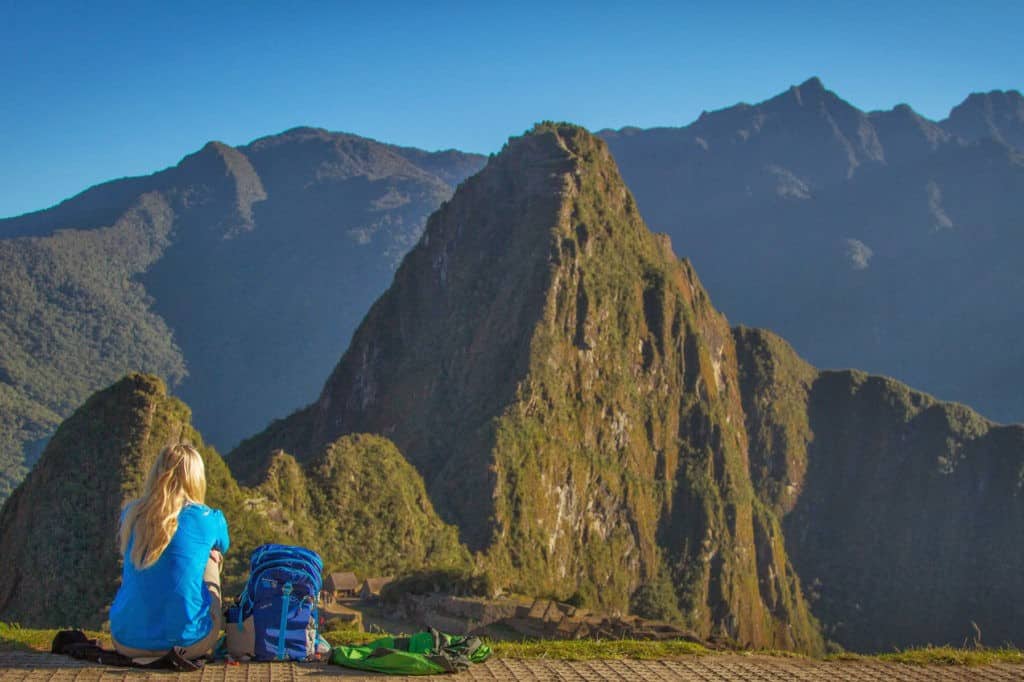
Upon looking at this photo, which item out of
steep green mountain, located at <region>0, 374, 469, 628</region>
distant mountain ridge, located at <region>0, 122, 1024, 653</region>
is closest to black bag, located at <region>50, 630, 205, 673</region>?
steep green mountain, located at <region>0, 374, 469, 628</region>

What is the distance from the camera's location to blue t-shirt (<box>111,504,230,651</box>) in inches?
384

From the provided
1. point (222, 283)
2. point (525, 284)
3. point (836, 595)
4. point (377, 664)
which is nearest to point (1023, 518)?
point (836, 595)

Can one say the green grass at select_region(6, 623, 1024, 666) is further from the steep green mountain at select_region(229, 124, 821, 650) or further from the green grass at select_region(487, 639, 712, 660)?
the steep green mountain at select_region(229, 124, 821, 650)

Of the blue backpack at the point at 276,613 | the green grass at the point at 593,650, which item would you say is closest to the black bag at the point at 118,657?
the blue backpack at the point at 276,613

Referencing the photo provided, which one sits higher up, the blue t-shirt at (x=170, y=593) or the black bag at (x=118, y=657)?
the blue t-shirt at (x=170, y=593)

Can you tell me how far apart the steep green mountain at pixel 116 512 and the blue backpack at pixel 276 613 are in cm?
900

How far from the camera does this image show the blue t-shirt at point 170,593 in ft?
32.0

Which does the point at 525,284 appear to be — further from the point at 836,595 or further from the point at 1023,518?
the point at 1023,518

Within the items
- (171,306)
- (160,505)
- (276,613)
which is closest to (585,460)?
(276,613)

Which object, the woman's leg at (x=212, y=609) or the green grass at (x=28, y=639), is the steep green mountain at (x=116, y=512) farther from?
the woman's leg at (x=212, y=609)

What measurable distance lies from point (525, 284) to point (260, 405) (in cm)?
8897

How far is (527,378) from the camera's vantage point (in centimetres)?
6094

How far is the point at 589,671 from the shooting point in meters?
11.2

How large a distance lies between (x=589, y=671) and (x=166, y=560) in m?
4.58
